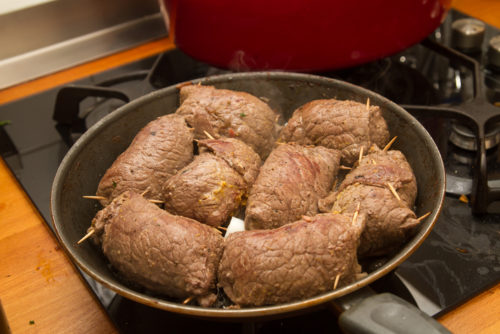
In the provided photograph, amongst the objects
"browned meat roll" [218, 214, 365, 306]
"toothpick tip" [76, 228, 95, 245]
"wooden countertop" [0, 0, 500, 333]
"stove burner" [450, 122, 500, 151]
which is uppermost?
"browned meat roll" [218, 214, 365, 306]

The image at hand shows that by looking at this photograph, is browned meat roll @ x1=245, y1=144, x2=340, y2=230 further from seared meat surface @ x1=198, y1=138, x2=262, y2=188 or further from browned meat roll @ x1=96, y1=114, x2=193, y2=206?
browned meat roll @ x1=96, y1=114, x2=193, y2=206

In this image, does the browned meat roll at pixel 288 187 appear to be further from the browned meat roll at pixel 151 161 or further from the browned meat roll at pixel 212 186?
the browned meat roll at pixel 151 161

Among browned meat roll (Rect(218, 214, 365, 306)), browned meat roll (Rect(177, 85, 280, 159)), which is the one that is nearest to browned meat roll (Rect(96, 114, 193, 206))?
browned meat roll (Rect(177, 85, 280, 159))

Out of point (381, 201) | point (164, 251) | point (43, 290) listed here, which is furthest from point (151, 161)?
point (381, 201)

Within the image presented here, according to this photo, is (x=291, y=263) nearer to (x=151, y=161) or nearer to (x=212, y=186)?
(x=212, y=186)

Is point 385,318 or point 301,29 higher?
point 301,29

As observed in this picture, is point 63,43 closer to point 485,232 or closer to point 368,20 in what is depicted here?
point 368,20

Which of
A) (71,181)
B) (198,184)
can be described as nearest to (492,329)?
(198,184)
